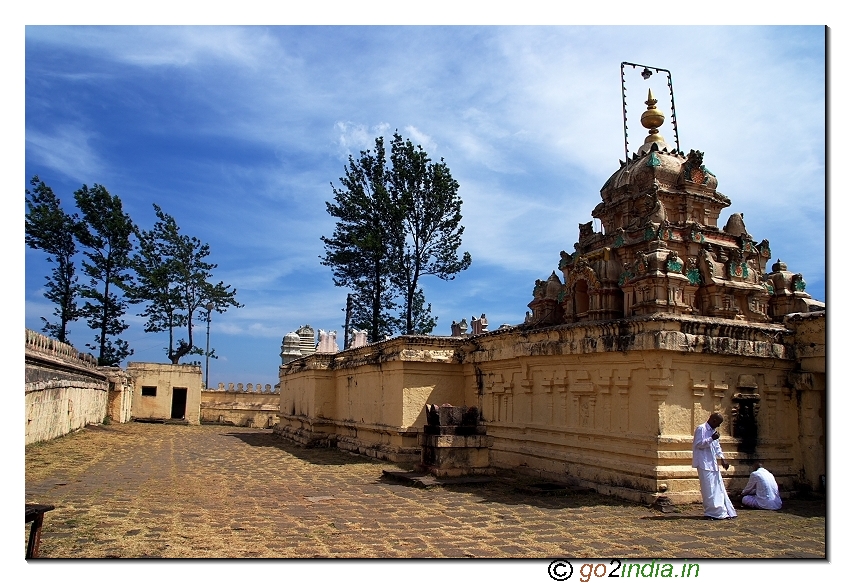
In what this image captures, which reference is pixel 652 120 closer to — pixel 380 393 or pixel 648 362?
pixel 648 362

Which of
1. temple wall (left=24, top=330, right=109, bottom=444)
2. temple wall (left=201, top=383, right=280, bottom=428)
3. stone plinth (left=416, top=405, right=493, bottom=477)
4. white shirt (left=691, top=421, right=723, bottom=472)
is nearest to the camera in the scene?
white shirt (left=691, top=421, right=723, bottom=472)

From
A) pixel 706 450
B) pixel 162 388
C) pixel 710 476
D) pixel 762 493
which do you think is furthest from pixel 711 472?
pixel 162 388

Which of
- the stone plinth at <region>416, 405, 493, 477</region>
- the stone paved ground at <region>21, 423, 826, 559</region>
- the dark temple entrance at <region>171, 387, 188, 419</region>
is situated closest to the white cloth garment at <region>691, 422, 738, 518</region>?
the stone paved ground at <region>21, 423, 826, 559</region>

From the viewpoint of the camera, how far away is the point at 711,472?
9148 millimetres

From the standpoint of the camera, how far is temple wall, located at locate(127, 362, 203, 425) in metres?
35.2

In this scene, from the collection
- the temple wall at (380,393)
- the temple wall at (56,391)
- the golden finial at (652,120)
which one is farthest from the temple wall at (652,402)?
the temple wall at (56,391)

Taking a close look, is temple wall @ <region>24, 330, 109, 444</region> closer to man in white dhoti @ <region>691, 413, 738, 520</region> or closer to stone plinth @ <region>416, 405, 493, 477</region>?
stone plinth @ <region>416, 405, 493, 477</region>

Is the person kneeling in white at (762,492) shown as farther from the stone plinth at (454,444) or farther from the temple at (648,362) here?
the stone plinth at (454,444)

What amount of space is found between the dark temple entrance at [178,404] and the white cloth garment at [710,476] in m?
31.9

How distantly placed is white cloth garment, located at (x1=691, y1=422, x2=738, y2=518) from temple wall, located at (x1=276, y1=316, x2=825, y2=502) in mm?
881

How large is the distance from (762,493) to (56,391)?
17026mm
